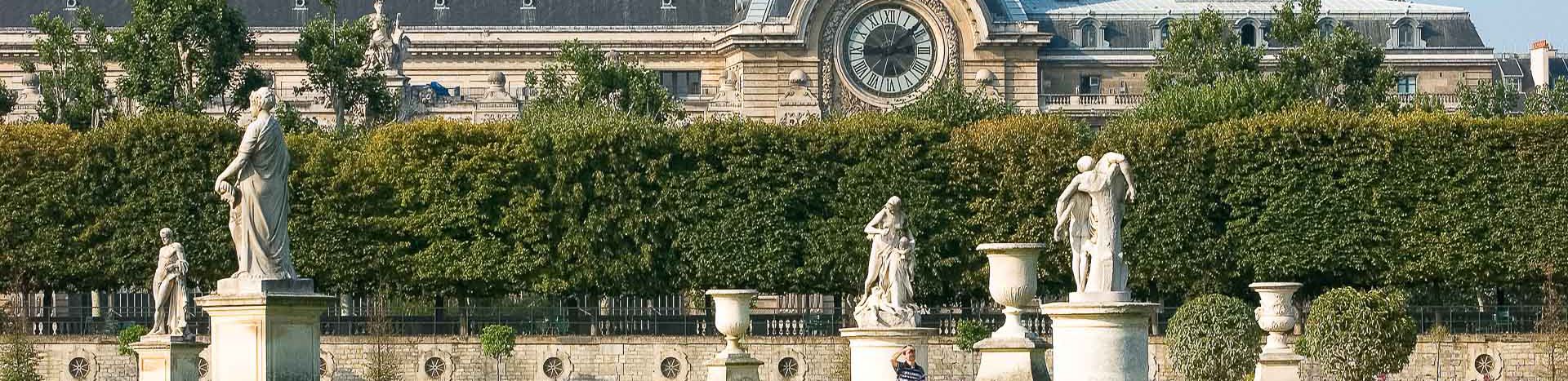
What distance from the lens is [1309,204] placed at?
64.9m

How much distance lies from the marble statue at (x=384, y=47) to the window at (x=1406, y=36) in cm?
3345

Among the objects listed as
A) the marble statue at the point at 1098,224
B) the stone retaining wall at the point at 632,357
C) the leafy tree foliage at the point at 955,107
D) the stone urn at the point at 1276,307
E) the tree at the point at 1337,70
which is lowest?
the stone retaining wall at the point at 632,357

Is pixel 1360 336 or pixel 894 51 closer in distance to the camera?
pixel 1360 336

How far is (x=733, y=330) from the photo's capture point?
158 feet

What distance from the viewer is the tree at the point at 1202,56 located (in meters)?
84.2

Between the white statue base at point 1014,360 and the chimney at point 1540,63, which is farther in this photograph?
the chimney at point 1540,63

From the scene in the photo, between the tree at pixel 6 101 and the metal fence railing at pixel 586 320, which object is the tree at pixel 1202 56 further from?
the tree at pixel 6 101

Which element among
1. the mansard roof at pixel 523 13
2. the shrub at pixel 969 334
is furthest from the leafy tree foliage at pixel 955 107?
the shrub at pixel 969 334

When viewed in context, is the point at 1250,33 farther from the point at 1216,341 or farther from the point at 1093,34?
the point at 1216,341

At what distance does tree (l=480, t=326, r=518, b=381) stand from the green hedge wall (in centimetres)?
265

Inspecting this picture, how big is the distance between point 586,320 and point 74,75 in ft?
71.2

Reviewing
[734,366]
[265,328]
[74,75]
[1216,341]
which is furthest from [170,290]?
[74,75]

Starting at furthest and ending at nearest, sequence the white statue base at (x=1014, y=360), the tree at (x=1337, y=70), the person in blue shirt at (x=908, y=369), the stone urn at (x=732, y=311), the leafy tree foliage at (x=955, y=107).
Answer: the tree at (x=1337, y=70)
the leafy tree foliage at (x=955, y=107)
the stone urn at (x=732, y=311)
the white statue base at (x=1014, y=360)
the person in blue shirt at (x=908, y=369)

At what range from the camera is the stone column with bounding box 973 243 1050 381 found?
122 ft
